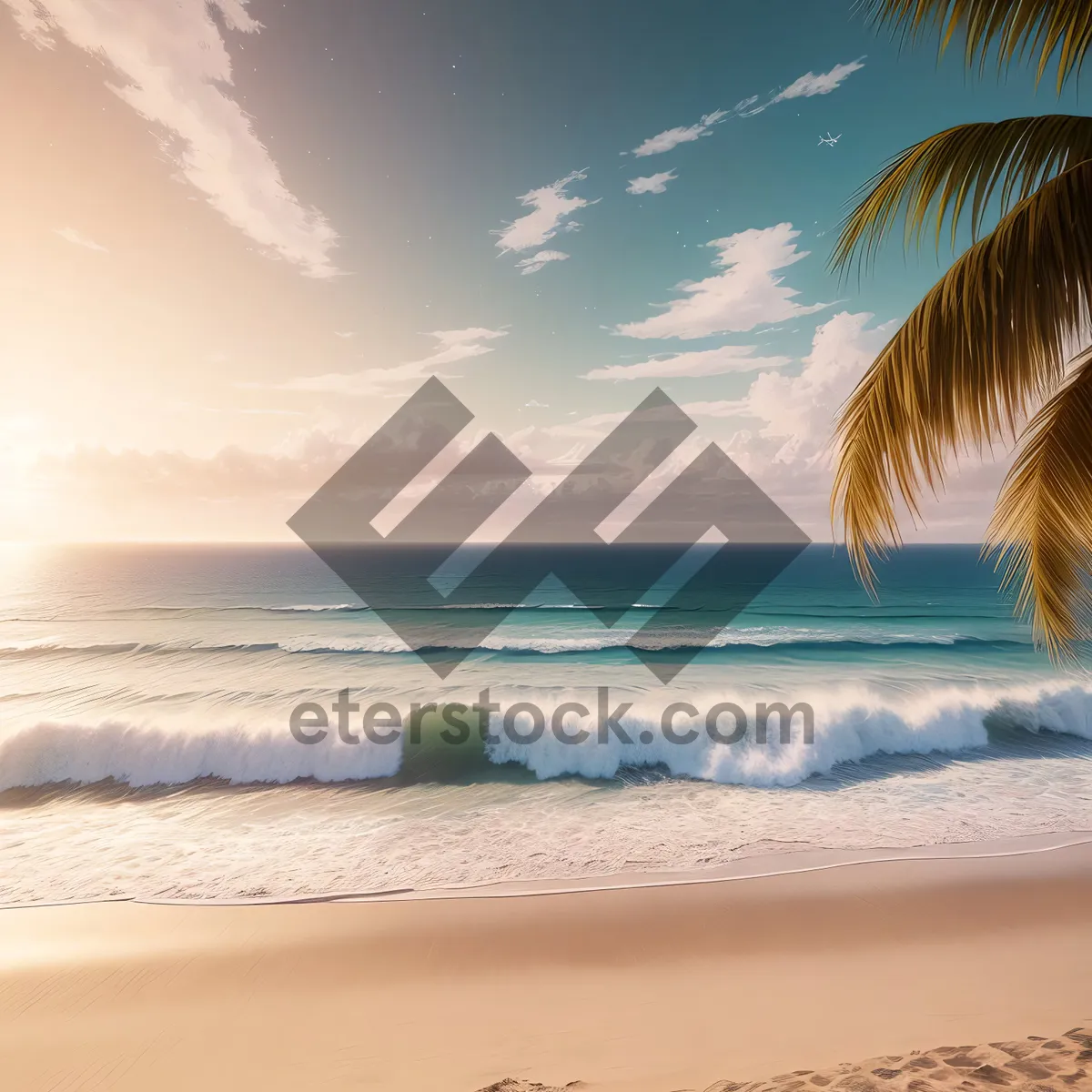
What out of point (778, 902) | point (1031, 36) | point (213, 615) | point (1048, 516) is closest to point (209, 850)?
point (778, 902)

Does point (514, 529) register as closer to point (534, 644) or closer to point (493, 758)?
point (534, 644)

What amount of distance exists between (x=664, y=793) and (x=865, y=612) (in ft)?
66.9

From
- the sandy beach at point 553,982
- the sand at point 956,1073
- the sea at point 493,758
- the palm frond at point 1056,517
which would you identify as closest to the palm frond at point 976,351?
the palm frond at point 1056,517

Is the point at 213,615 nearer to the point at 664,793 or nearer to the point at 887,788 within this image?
the point at 664,793

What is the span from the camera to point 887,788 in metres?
7.93

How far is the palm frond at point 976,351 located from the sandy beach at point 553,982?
396 centimetres

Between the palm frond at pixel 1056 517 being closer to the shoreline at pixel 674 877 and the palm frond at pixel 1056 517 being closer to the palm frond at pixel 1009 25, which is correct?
the palm frond at pixel 1009 25

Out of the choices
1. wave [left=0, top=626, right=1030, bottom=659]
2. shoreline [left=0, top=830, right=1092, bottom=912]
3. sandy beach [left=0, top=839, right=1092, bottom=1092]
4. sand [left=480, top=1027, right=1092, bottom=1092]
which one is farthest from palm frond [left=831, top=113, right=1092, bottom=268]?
wave [left=0, top=626, right=1030, bottom=659]

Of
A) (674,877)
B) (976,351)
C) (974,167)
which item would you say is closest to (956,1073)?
(674,877)

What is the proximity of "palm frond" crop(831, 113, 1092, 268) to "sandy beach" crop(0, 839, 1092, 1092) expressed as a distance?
513cm

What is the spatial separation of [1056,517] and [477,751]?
9.31 metres

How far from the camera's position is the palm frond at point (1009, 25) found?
191cm

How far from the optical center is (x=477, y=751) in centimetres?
966

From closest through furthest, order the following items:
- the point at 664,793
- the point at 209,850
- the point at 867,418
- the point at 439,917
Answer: the point at 867,418
the point at 439,917
the point at 209,850
the point at 664,793
